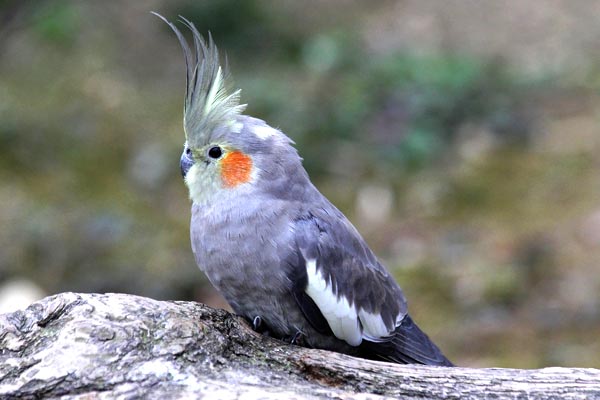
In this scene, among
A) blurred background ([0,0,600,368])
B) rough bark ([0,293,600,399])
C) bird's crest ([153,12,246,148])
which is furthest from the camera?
blurred background ([0,0,600,368])

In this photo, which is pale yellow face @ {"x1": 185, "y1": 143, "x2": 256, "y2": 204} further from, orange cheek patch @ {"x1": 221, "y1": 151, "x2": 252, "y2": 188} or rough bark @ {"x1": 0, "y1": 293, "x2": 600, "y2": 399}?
rough bark @ {"x1": 0, "y1": 293, "x2": 600, "y2": 399}

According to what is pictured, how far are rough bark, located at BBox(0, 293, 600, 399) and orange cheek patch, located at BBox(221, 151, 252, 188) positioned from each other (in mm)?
716

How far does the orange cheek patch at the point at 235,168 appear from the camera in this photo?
4.56 m

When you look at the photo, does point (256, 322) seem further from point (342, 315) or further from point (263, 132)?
point (263, 132)

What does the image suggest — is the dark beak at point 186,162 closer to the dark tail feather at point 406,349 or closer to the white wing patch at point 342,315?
the white wing patch at point 342,315

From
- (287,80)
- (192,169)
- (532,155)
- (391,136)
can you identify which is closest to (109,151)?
(287,80)

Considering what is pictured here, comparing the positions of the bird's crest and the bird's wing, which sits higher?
the bird's crest

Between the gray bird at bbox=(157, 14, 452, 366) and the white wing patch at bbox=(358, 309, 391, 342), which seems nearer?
the gray bird at bbox=(157, 14, 452, 366)

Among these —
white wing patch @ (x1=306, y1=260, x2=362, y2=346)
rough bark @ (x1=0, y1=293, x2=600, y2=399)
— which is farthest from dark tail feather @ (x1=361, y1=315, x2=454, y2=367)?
rough bark @ (x1=0, y1=293, x2=600, y2=399)

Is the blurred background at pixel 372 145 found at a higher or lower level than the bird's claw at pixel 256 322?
higher

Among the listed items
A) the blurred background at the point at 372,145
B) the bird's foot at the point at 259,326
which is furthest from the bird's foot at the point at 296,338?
the blurred background at the point at 372,145

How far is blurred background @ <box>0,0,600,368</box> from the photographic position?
7789 mm

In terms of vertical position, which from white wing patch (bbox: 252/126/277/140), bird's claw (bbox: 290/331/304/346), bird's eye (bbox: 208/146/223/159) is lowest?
bird's claw (bbox: 290/331/304/346)

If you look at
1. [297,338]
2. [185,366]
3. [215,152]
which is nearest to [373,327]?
[297,338]
